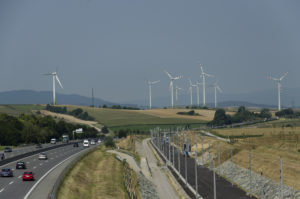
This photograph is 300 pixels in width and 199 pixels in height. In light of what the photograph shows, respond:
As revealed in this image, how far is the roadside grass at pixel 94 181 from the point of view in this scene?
64.8 meters

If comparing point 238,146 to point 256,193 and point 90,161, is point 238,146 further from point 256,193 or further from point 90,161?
point 256,193

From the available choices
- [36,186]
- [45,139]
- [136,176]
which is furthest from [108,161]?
[45,139]

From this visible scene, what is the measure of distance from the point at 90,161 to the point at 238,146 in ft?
117

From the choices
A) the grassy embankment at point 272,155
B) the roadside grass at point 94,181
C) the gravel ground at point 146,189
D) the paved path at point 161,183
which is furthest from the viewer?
the paved path at point 161,183

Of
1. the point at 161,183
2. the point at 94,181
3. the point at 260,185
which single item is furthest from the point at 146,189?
the point at 260,185

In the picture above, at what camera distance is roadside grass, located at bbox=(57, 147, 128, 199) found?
64750 mm

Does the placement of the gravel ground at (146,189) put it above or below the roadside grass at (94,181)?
below

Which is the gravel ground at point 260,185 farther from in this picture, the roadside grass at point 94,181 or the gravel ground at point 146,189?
the roadside grass at point 94,181

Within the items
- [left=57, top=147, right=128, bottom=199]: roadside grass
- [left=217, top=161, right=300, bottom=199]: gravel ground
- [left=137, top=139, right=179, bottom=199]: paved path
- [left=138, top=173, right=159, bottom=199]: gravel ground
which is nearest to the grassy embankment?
[left=217, top=161, right=300, bottom=199]: gravel ground

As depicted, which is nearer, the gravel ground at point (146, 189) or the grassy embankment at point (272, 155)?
the grassy embankment at point (272, 155)

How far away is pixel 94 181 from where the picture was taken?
80750 millimetres

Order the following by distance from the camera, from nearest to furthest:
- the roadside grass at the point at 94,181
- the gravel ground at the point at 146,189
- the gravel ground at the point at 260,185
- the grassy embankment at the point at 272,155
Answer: the roadside grass at the point at 94,181, the gravel ground at the point at 260,185, the grassy embankment at the point at 272,155, the gravel ground at the point at 146,189

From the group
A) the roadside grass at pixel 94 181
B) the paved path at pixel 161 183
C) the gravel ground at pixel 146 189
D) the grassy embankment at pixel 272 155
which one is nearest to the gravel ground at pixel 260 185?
the grassy embankment at pixel 272 155

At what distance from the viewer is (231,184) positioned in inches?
3482
